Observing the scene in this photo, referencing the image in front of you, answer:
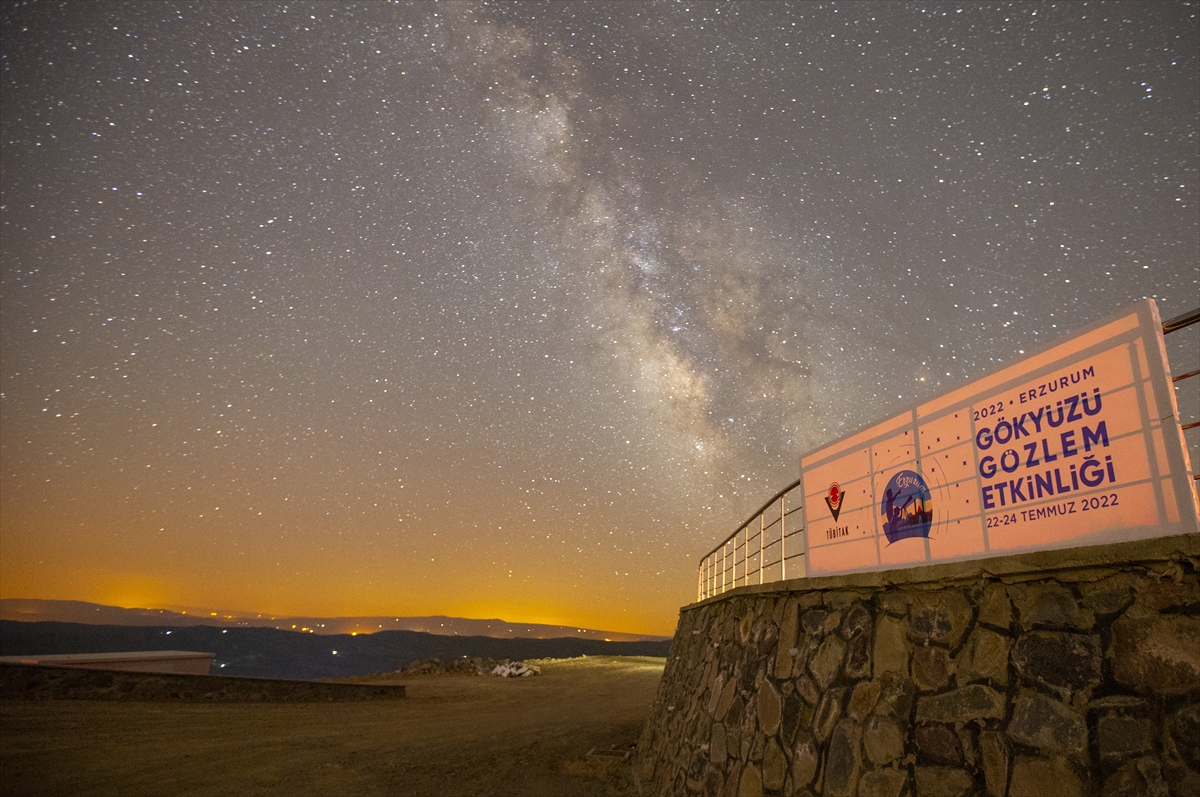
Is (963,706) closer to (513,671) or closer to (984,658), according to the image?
(984,658)

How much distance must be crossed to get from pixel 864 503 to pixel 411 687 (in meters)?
22.8

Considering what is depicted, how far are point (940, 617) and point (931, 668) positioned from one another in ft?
1.20

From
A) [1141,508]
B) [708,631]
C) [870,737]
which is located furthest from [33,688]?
[1141,508]

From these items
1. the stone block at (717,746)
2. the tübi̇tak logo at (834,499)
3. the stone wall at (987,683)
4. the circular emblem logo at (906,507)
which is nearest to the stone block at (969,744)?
the stone wall at (987,683)

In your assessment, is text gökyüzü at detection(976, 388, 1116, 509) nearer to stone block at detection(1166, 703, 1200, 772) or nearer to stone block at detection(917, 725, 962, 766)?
stone block at detection(1166, 703, 1200, 772)

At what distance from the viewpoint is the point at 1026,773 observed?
3348 millimetres

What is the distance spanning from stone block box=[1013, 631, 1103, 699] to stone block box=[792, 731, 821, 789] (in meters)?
1.86

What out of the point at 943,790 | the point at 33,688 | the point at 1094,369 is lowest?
the point at 33,688

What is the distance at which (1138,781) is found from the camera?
2941mm

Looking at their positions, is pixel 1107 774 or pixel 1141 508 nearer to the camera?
pixel 1107 774

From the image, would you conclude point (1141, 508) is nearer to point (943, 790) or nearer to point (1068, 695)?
point (1068, 695)

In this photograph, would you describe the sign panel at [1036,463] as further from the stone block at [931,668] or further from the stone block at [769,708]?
the stone block at [769,708]

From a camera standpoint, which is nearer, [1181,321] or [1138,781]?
[1138,781]

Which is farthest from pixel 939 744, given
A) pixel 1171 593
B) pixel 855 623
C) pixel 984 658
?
pixel 1171 593
